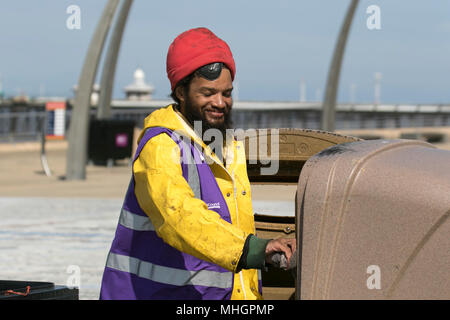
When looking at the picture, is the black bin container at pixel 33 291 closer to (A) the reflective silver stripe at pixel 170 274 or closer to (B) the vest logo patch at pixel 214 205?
(A) the reflective silver stripe at pixel 170 274

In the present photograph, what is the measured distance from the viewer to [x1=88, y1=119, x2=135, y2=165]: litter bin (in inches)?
966

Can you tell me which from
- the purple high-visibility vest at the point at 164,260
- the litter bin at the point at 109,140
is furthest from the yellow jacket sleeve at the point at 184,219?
the litter bin at the point at 109,140

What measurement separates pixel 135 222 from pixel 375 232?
2.49 feet

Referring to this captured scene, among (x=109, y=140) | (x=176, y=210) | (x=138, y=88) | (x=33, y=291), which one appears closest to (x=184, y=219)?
(x=176, y=210)

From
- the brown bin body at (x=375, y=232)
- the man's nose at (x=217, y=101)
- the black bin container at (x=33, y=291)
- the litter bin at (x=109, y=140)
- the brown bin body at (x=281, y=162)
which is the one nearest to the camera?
the brown bin body at (x=375, y=232)

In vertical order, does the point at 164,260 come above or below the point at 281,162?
below

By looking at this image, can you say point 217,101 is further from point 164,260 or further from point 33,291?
point 33,291

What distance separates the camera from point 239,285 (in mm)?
2840

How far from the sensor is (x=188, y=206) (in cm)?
243

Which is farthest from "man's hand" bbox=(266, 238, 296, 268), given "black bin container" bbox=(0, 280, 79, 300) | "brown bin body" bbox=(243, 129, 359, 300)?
"brown bin body" bbox=(243, 129, 359, 300)

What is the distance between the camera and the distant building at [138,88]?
13412 cm

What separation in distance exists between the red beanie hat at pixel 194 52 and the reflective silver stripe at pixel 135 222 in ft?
1.46

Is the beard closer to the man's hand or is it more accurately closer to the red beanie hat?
the red beanie hat
